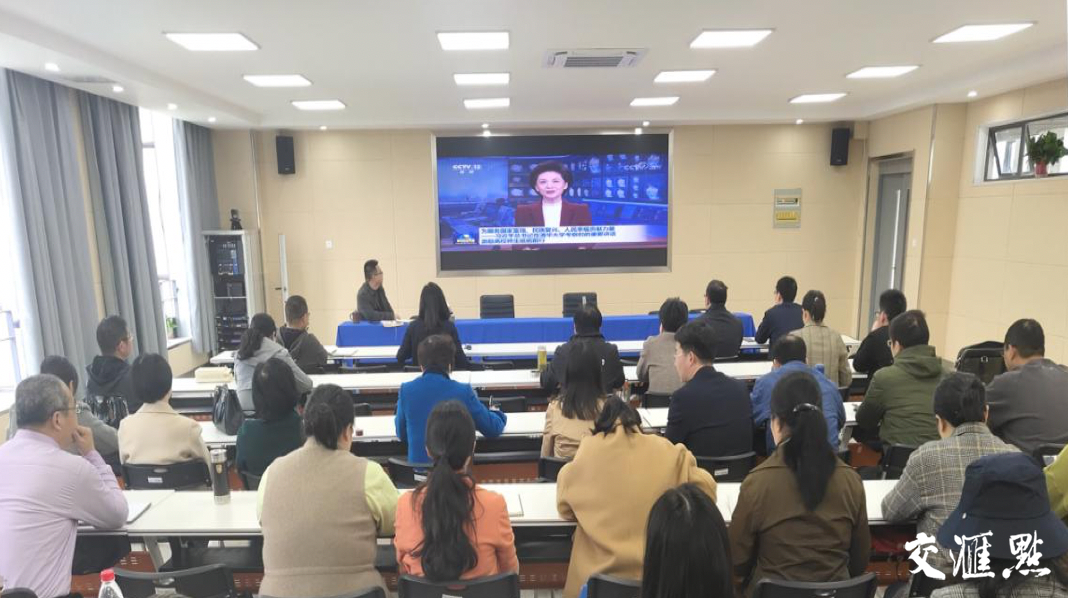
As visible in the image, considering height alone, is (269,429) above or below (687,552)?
below

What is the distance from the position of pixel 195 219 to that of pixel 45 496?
21.5 ft

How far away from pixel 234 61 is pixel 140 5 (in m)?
1.38

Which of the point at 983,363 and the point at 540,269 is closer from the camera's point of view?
the point at 983,363

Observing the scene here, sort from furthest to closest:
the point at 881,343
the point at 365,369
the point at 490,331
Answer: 1. the point at 490,331
2. the point at 365,369
3. the point at 881,343

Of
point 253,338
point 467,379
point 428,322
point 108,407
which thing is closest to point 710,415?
point 467,379

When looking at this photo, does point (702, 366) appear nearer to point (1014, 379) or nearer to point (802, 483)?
point (802, 483)

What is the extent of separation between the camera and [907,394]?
10.2ft

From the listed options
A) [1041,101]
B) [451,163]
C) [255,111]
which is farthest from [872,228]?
[255,111]

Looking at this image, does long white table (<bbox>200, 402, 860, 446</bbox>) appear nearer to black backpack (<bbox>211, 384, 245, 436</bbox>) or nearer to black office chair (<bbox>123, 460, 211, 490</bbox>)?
black backpack (<bbox>211, 384, 245, 436</bbox>)

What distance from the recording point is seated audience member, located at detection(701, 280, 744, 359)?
4.80m

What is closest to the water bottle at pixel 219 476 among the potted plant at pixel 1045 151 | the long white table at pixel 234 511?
the long white table at pixel 234 511

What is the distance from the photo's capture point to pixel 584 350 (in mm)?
2770

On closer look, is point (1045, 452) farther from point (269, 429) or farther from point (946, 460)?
point (269, 429)

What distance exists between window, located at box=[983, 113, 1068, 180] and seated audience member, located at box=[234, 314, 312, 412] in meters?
7.04
